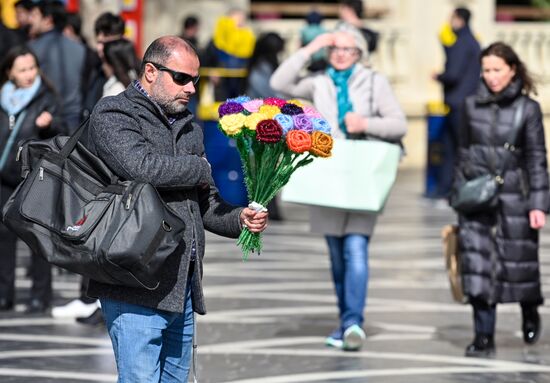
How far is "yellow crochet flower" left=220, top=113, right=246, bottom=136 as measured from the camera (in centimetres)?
626

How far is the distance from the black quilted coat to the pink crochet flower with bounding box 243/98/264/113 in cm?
342

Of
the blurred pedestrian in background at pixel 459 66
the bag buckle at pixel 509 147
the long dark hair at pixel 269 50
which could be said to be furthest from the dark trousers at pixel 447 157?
the bag buckle at pixel 509 147

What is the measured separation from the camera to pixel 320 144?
20.7ft

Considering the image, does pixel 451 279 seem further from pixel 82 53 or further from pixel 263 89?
pixel 263 89

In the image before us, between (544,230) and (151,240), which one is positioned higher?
(151,240)

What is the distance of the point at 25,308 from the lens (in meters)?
10.9

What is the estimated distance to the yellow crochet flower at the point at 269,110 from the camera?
6.27 meters

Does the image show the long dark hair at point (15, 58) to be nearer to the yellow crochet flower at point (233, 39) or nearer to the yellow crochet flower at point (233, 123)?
the yellow crochet flower at point (233, 123)

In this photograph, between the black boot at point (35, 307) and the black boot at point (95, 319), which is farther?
the black boot at point (35, 307)

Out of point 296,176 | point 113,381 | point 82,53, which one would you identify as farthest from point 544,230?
point 113,381

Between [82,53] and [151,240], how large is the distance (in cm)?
663

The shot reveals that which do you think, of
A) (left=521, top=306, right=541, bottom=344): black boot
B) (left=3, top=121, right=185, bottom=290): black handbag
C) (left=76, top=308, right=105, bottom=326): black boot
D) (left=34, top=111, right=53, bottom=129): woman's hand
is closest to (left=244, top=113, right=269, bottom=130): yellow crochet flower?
(left=3, top=121, right=185, bottom=290): black handbag

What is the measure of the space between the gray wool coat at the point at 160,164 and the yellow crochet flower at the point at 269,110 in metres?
0.29

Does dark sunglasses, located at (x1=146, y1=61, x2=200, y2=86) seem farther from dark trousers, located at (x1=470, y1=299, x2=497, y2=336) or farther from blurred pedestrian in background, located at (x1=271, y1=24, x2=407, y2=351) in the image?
dark trousers, located at (x1=470, y1=299, x2=497, y2=336)
